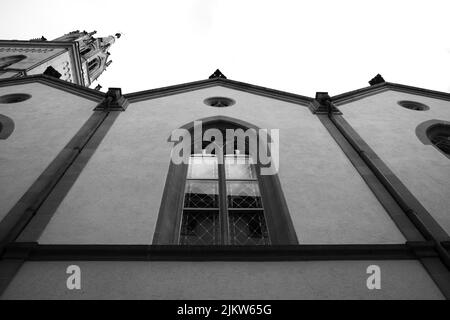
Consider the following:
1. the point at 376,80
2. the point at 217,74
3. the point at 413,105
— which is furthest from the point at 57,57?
the point at 413,105

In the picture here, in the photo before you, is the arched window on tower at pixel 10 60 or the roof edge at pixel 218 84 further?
A: the arched window on tower at pixel 10 60

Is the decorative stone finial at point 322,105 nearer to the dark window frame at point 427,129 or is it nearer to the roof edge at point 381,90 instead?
the roof edge at point 381,90

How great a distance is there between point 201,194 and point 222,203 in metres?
0.52

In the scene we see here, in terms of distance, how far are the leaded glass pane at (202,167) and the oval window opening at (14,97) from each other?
19.6ft

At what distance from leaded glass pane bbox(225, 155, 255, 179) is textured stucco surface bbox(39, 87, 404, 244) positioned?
77 centimetres

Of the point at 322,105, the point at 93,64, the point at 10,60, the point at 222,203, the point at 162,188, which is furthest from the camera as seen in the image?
the point at 93,64

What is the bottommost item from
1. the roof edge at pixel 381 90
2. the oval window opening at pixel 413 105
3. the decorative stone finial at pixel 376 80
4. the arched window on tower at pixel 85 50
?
the oval window opening at pixel 413 105

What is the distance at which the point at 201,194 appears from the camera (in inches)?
247

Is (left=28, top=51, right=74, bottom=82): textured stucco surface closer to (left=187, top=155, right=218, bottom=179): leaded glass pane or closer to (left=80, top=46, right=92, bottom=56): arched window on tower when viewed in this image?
(left=80, top=46, right=92, bottom=56): arched window on tower

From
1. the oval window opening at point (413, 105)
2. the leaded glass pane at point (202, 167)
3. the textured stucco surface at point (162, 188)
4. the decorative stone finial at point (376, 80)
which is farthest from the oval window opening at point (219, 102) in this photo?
the decorative stone finial at point (376, 80)

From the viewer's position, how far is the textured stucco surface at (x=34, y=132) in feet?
19.1

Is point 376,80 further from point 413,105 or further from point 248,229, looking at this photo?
point 248,229

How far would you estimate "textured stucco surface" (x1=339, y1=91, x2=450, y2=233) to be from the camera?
587cm

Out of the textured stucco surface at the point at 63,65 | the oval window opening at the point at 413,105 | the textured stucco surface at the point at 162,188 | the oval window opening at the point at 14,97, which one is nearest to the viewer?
the textured stucco surface at the point at 162,188
